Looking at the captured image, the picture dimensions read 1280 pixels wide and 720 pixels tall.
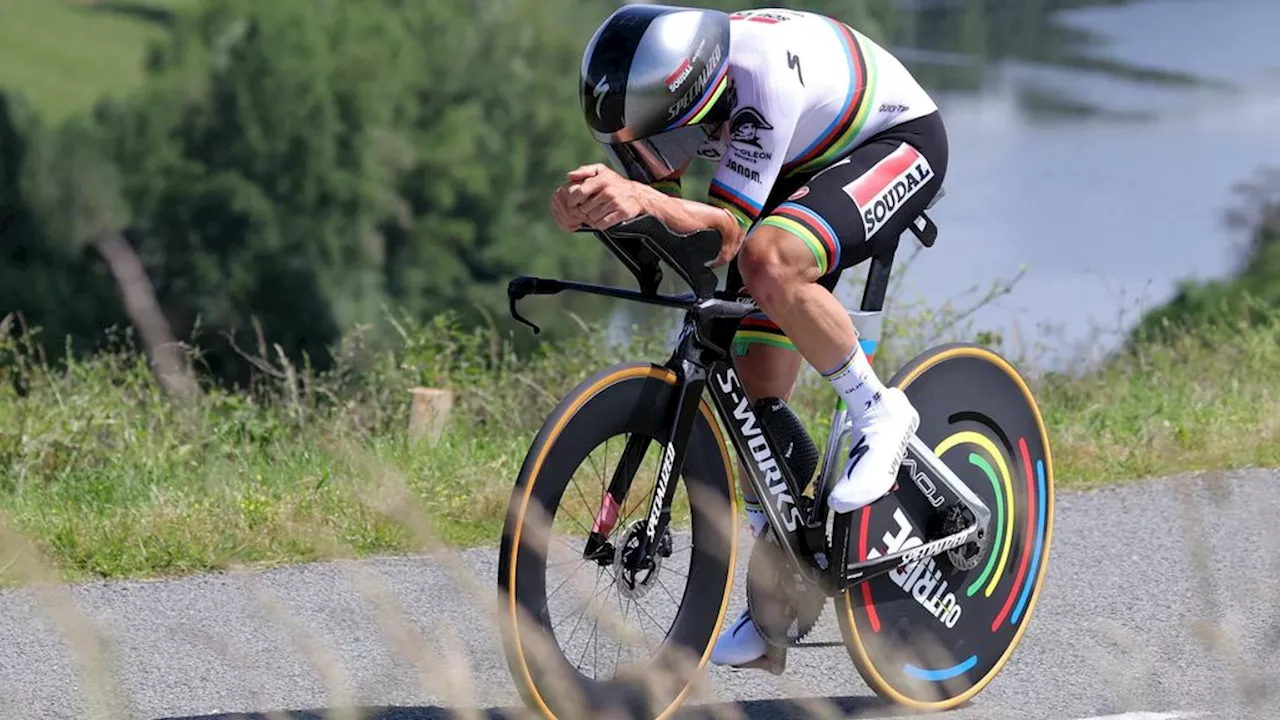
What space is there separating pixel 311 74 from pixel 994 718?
42.7 meters

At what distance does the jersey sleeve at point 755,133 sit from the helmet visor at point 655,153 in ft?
0.34

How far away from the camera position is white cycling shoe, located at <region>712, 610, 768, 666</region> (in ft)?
12.7

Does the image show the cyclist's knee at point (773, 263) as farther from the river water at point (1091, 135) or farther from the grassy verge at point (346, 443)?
the river water at point (1091, 135)

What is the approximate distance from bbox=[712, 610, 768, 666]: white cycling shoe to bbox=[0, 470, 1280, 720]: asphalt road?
10 centimetres

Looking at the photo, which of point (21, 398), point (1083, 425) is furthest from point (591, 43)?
point (21, 398)

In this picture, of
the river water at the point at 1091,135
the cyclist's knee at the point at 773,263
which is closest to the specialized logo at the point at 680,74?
the cyclist's knee at the point at 773,263

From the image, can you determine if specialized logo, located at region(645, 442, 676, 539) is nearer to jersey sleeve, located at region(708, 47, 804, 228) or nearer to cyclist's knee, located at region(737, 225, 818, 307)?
cyclist's knee, located at region(737, 225, 818, 307)

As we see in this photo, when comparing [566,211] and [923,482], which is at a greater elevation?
[566,211]

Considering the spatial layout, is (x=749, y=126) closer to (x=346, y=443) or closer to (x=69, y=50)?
(x=346, y=443)

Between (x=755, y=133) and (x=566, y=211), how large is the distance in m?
0.51

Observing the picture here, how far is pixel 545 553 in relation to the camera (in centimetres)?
327

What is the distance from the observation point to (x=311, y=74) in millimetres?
44688

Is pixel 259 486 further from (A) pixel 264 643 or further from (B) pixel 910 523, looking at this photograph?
(B) pixel 910 523

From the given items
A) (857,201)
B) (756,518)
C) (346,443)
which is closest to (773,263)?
(857,201)
